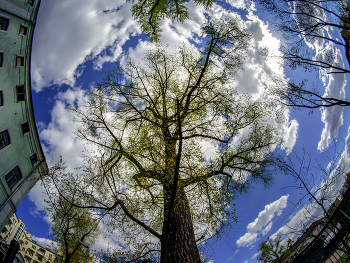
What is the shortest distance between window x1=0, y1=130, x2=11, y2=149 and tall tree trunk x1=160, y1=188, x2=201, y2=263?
13176 millimetres

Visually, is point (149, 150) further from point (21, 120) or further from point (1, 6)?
point (1, 6)

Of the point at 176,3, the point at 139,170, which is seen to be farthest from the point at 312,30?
the point at 139,170

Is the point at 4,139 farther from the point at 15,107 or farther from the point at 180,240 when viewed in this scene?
the point at 180,240

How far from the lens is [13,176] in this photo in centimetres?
1136

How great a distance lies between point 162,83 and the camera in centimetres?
839

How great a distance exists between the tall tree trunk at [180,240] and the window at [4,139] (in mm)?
13176

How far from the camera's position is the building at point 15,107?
10367mm

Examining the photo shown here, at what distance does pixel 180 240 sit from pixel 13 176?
1460 centimetres

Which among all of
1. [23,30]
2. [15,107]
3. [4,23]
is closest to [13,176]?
[15,107]

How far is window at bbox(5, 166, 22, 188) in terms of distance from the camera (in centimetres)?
1094

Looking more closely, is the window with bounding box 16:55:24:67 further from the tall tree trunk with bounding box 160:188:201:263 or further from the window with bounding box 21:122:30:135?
the tall tree trunk with bounding box 160:188:201:263

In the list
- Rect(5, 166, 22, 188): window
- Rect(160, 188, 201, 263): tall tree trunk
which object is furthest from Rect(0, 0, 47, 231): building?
Rect(160, 188, 201, 263): tall tree trunk

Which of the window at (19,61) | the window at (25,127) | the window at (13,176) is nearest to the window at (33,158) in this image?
the window at (13,176)

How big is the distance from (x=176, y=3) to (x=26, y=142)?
15620mm
